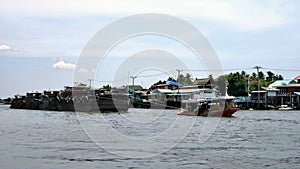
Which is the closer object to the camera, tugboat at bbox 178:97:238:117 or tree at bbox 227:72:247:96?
tugboat at bbox 178:97:238:117

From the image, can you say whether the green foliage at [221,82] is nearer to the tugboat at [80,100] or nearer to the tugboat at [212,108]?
the tugboat at [80,100]

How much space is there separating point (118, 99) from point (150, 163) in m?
41.8

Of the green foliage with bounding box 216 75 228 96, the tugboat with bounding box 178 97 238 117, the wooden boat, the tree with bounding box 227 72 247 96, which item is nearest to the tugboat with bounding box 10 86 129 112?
the tugboat with bounding box 178 97 238 117

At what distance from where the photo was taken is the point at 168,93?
7931cm

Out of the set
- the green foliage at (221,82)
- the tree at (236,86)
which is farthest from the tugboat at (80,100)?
the tree at (236,86)

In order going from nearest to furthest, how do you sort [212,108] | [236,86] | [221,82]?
[212,108] < [221,82] < [236,86]

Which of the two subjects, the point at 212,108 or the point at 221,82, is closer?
the point at 212,108

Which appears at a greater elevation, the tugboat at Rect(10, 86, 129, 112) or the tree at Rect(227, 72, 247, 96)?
the tree at Rect(227, 72, 247, 96)

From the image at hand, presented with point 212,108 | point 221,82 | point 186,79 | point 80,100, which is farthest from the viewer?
point 186,79

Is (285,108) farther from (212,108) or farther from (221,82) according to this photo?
(212,108)

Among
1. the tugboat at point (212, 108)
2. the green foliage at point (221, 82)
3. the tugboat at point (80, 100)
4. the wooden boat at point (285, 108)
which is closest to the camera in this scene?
the tugboat at point (212, 108)

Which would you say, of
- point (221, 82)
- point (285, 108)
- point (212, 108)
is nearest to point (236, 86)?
point (221, 82)

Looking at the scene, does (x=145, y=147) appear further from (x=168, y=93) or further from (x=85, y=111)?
(x=168, y=93)

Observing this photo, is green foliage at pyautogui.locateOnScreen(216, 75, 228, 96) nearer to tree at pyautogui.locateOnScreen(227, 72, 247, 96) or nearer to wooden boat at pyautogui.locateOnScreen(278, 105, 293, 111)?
tree at pyautogui.locateOnScreen(227, 72, 247, 96)
